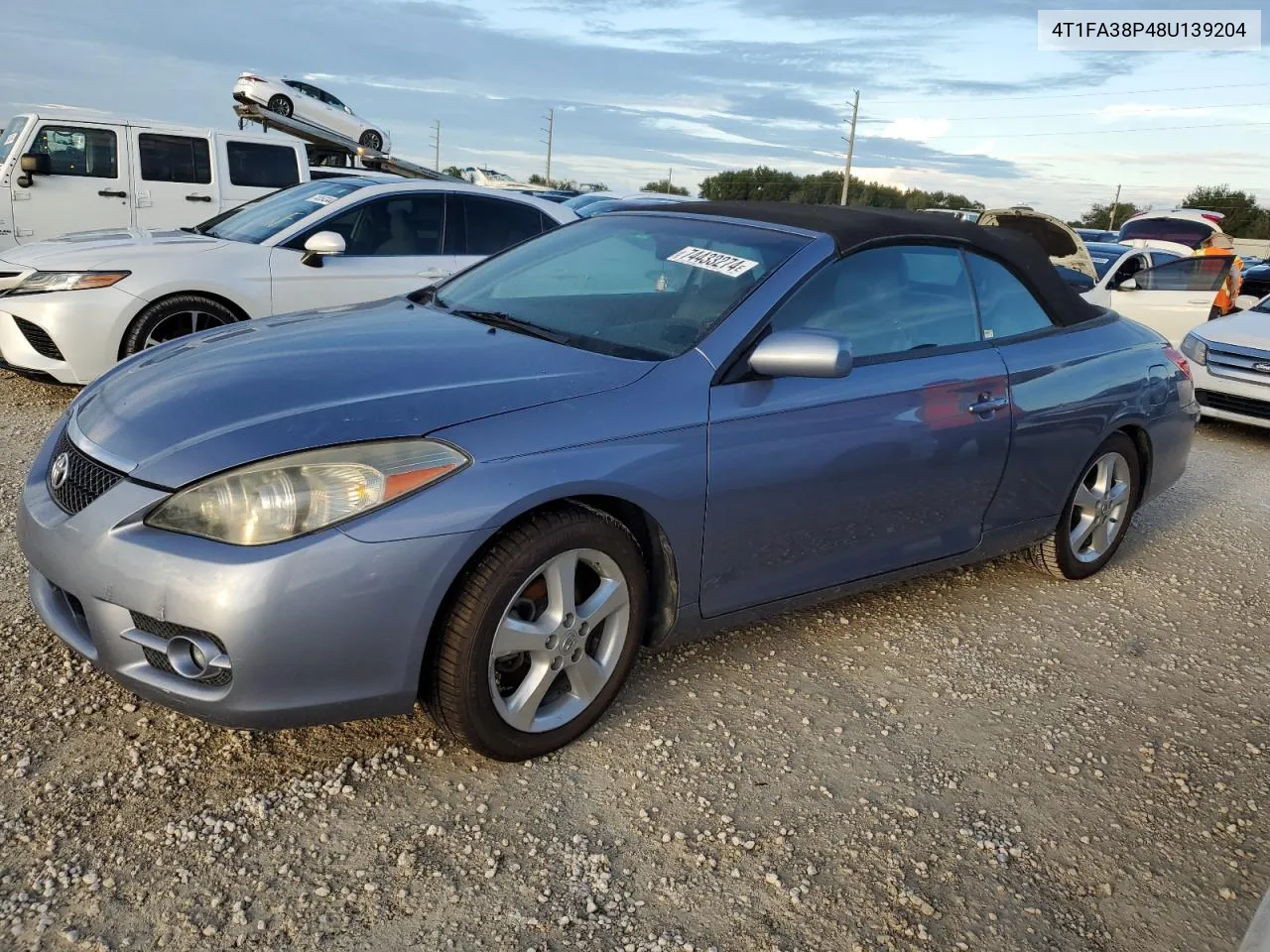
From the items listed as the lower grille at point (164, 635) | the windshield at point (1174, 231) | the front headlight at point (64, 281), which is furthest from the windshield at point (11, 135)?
the windshield at point (1174, 231)

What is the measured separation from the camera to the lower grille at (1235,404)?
25.7ft

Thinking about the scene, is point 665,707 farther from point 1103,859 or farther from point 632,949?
point 1103,859

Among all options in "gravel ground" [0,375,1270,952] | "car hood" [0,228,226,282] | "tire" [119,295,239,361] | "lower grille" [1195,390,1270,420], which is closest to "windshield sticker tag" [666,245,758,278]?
"gravel ground" [0,375,1270,952]

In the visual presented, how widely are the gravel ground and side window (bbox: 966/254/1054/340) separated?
121 cm

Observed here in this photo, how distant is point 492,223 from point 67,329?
2.75 metres

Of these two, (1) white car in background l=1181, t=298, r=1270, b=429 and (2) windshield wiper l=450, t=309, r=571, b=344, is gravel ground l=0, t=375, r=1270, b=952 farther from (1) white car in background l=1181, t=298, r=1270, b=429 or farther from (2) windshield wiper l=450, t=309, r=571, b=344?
(1) white car in background l=1181, t=298, r=1270, b=429

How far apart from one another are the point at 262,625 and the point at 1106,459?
11.6 ft

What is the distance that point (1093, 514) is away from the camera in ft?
14.5

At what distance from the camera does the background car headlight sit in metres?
8.20

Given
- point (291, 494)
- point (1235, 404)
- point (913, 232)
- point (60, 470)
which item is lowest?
point (1235, 404)

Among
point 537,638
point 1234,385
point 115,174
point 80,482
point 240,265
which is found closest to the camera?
point 80,482

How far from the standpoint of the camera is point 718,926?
2.24 m

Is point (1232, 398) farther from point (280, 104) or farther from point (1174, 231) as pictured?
point (280, 104)

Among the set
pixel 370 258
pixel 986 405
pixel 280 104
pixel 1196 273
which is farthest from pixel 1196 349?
pixel 280 104
